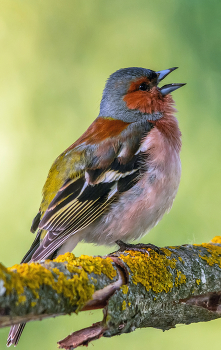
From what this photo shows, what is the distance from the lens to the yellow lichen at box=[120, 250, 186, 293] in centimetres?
253

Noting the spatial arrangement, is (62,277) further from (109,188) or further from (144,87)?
(144,87)

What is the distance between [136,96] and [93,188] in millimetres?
1088

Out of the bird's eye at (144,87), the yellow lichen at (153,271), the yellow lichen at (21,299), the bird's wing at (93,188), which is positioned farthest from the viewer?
the bird's eye at (144,87)

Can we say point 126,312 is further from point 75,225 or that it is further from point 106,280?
point 75,225

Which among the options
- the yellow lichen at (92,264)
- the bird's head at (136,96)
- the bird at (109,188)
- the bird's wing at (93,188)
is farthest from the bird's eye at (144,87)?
the yellow lichen at (92,264)

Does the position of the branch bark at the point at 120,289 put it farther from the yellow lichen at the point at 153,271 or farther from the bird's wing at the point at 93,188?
the bird's wing at the point at 93,188

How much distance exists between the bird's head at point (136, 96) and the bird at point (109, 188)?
259 mm

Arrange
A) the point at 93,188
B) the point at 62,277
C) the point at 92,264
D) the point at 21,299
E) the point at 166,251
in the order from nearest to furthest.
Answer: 1. the point at 21,299
2. the point at 62,277
3. the point at 92,264
4. the point at 166,251
5. the point at 93,188

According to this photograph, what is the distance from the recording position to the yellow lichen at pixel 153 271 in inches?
99.7

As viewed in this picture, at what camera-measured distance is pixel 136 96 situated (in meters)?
3.86

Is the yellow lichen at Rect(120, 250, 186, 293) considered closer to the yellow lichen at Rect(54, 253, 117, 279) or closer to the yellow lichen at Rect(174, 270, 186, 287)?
the yellow lichen at Rect(174, 270, 186, 287)

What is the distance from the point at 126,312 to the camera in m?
2.27

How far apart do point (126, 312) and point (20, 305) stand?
28.7 inches

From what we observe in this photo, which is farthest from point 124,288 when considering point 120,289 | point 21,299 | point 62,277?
point 21,299
